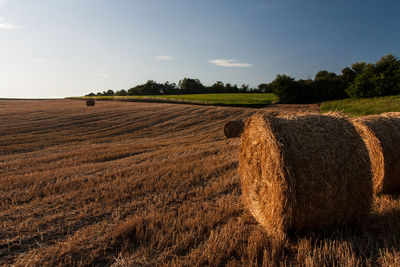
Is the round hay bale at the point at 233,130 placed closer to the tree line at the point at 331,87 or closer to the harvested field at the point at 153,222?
the harvested field at the point at 153,222

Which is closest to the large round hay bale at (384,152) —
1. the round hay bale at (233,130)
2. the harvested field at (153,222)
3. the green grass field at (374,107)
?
the harvested field at (153,222)

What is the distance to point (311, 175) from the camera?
308 centimetres

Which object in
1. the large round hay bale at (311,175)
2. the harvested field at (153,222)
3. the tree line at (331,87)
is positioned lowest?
the harvested field at (153,222)

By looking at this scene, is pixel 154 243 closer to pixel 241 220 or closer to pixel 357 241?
pixel 241 220

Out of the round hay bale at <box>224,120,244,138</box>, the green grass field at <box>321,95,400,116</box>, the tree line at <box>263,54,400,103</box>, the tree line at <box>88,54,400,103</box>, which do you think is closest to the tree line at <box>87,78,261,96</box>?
the tree line at <box>88,54,400,103</box>

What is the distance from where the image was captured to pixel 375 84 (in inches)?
1367

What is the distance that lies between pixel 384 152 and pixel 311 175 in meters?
2.29

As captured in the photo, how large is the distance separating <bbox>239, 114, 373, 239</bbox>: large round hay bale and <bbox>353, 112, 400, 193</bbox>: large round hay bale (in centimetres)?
130

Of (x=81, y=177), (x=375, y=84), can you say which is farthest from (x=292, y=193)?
(x=375, y=84)

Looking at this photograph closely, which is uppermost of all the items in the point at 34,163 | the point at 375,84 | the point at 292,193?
the point at 375,84

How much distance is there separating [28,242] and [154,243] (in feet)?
6.11

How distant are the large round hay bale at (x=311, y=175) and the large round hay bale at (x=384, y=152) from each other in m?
1.30

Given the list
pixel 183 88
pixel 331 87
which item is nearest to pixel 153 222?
pixel 331 87

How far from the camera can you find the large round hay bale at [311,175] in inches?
122
